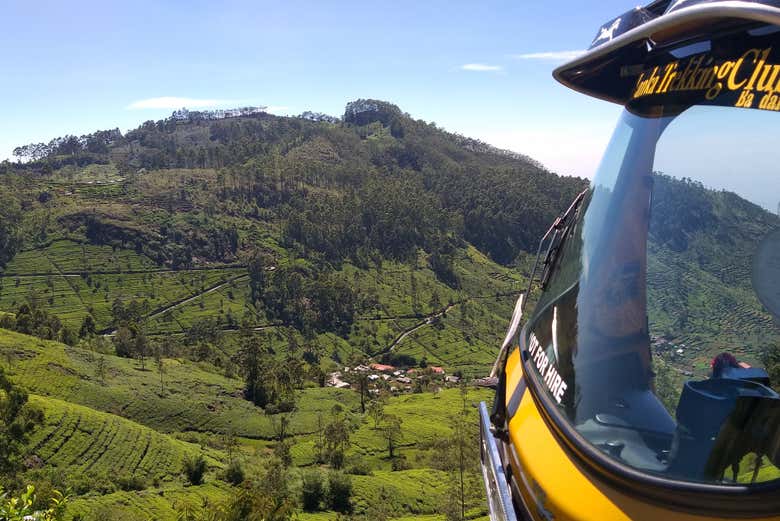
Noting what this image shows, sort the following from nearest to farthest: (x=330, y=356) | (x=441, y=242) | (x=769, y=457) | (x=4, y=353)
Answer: (x=769, y=457)
(x=4, y=353)
(x=330, y=356)
(x=441, y=242)

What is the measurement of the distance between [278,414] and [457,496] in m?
27.0

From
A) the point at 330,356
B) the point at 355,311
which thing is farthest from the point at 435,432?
the point at 355,311

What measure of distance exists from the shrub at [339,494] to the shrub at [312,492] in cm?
52

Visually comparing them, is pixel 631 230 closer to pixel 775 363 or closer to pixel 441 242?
pixel 775 363

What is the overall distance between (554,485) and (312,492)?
34.6 meters

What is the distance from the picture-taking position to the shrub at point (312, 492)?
33.7m

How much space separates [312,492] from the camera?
33781mm

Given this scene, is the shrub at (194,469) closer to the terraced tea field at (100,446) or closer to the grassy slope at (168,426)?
the grassy slope at (168,426)

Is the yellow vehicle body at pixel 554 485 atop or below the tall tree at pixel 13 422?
atop

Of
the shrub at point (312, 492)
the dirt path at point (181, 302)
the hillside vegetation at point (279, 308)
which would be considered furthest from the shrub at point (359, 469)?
the dirt path at point (181, 302)

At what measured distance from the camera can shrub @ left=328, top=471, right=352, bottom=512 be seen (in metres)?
33.8

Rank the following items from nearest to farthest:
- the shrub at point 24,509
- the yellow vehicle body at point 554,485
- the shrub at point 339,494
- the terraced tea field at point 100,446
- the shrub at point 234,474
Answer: the yellow vehicle body at point 554,485, the shrub at point 24,509, the shrub at point 339,494, the shrub at point 234,474, the terraced tea field at point 100,446

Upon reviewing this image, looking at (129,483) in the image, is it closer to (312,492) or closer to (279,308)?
(312,492)

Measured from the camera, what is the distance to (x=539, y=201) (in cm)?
12650
